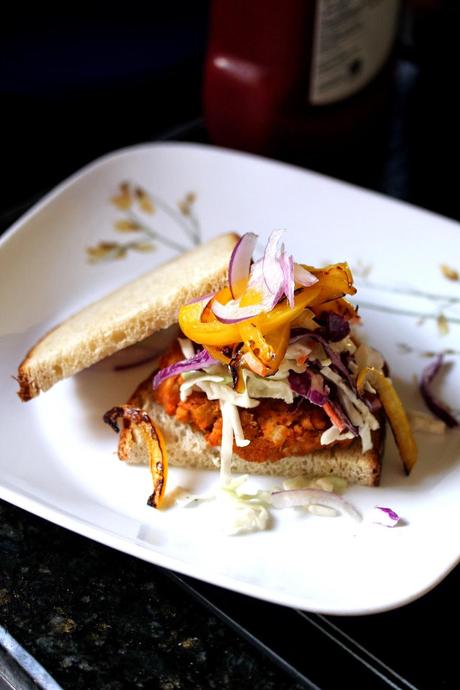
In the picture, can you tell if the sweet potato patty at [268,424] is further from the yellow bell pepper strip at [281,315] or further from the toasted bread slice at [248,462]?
the yellow bell pepper strip at [281,315]

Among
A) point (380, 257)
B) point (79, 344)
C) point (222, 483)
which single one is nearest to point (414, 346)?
point (380, 257)

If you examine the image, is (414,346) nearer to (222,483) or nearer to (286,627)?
(222,483)

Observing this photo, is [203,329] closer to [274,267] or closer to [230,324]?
[230,324]

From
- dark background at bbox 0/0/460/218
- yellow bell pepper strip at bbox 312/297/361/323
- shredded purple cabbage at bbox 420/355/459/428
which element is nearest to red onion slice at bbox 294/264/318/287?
yellow bell pepper strip at bbox 312/297/361/323

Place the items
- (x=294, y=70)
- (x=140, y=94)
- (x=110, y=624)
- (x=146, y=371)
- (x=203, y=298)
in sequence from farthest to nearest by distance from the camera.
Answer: (x=140, y=94) < (x=294, y=70) < (x=146, y=371) < (x=203, y=298) < (x=110, y=624)

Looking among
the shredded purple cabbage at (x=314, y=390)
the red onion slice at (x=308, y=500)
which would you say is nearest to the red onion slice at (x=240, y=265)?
the shredded purple cabbage at (x=314, y=390)

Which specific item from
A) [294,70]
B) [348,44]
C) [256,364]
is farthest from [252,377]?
[348,44]

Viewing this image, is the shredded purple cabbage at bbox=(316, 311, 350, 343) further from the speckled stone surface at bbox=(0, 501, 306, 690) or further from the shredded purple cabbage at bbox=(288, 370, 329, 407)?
the speckled stone surface at bbox=(0, 501, 306, 690)
